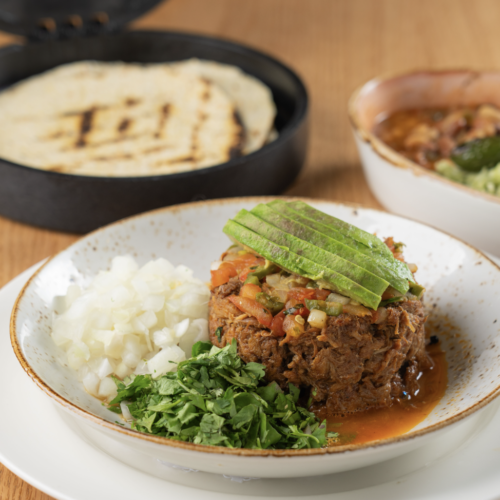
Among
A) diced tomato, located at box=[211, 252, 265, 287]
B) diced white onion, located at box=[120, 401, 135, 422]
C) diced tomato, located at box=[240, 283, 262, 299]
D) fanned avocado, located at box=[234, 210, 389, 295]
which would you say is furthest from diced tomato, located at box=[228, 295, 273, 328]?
diced white onion, located at box=[120, 401, 135, 422]

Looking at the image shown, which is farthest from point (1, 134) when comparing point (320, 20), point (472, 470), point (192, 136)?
point (320, 20)

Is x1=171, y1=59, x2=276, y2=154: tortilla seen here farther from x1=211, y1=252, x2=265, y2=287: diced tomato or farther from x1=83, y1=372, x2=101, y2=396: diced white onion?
x1=83, y1=372, x2=101, y2=396: diced white onion

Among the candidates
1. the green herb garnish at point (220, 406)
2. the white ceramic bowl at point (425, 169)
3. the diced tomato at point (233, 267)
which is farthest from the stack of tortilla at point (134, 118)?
the green herb garnish at point (220, 406)

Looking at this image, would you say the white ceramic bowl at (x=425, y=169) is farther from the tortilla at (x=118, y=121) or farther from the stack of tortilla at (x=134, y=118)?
the tortilla at (x=118, y=121)

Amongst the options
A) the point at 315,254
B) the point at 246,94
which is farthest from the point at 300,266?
the point at 246,94

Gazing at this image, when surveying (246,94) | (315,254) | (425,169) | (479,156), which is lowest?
(246,94)

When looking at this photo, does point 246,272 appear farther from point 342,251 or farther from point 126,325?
point 126,325
